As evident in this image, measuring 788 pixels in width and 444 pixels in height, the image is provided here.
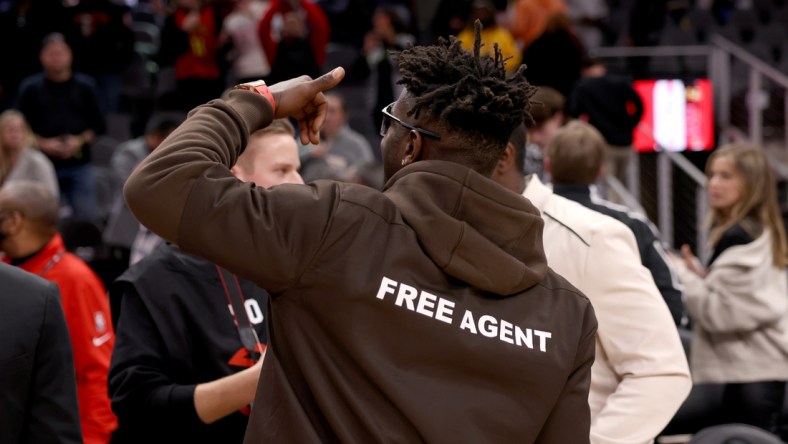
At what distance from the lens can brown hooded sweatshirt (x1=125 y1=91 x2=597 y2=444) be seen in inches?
73.4

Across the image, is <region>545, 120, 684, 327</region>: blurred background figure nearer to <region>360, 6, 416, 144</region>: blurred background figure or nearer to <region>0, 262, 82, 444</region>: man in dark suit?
<region>0, 262, 82, 444</region>: man in dark suit

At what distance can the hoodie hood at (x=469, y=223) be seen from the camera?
2.01m

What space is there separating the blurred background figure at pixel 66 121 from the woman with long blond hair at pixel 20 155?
0.31 metres

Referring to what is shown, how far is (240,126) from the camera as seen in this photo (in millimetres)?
2025

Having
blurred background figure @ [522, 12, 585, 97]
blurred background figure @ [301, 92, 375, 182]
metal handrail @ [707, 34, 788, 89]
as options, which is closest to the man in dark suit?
blurred background figure @ [301, 92, 375, 182]

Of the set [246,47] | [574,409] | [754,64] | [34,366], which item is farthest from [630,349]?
[246,47]

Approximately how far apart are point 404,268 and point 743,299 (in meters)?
3.38

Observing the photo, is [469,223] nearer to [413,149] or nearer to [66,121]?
[413,149]

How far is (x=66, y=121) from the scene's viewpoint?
32.6ft

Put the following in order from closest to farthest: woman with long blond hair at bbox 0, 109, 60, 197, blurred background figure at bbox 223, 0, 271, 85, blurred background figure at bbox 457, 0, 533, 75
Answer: woman with long blond hair at bbox 0, 109, 60, 197, blurred background figure at bbox 457, 0, 533, 75, blurred background figure at bbox 223, 0, 271, 85

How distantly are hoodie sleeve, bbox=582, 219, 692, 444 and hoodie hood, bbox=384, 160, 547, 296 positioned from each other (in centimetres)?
83

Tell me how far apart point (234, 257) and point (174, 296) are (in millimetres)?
1187

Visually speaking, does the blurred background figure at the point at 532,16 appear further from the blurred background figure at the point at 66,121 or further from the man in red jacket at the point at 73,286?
the man in red jacket at the point at 73,286

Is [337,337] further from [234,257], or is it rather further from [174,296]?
[174,296]
